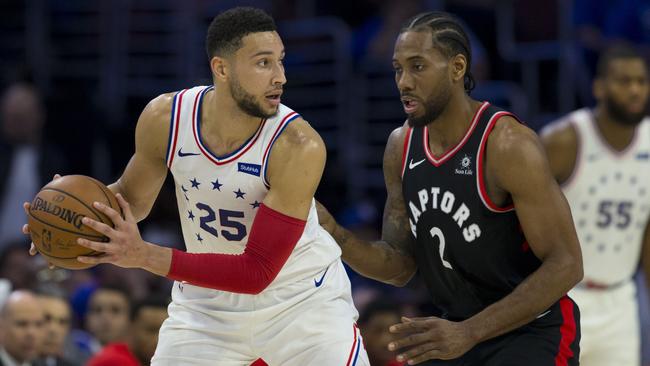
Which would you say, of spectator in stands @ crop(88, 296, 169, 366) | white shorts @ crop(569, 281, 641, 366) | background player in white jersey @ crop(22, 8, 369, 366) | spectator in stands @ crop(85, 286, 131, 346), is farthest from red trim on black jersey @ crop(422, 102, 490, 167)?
spectator in stands @ crop(85, 286, 131, 346)

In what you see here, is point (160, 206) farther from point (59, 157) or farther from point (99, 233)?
point (99, 233)

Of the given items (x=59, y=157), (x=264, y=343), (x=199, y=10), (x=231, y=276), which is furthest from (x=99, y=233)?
(x=199, y=10)

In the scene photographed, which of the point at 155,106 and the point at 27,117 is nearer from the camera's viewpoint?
the point at 155,106

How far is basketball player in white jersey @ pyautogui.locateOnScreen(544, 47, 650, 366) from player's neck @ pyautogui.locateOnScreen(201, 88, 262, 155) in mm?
3053

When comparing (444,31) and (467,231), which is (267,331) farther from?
(444,31)

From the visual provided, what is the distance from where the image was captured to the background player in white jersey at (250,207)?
199 inches

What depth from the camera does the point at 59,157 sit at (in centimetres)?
1035

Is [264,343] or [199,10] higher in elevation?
[199,10]

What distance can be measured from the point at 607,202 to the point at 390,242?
8.30 ft

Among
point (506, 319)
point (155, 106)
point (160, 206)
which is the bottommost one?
point (160, 206)

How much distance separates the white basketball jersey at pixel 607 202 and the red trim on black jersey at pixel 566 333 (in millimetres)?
2386

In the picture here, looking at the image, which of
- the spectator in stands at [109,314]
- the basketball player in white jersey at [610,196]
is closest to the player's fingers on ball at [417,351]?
the basketball player in white jersey at [610,196]

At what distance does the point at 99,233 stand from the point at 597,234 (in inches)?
153

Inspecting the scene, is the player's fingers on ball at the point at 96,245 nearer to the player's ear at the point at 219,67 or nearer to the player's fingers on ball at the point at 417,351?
the player's ear at the point at 219,67
